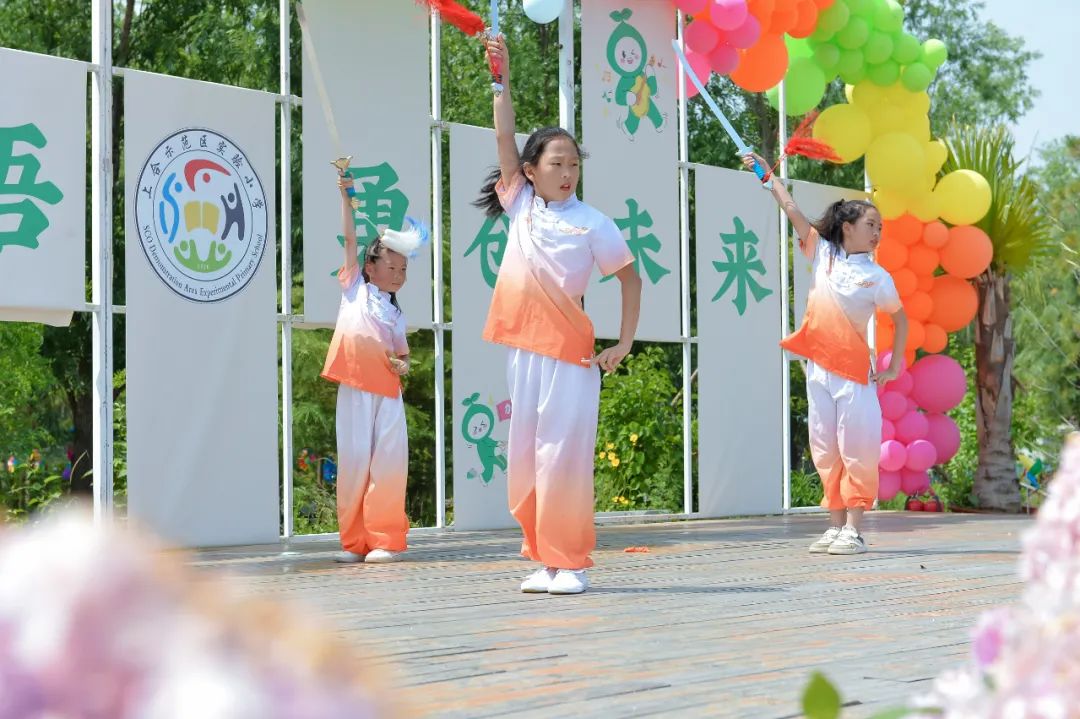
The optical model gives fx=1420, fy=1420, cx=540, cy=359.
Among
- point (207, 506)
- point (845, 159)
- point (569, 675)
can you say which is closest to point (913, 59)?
point (845, 159)

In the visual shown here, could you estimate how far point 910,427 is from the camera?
29.0 feet

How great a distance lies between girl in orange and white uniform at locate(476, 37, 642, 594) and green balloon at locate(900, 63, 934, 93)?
4941 millimetres

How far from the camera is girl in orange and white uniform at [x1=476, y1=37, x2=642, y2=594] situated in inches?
157

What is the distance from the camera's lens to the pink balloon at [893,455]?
8.77 metres

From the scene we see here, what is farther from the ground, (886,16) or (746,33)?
(886,16)

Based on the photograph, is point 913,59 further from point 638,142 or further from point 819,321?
point 819,321

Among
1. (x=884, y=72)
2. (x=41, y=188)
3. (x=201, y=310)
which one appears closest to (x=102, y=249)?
(x=41, y=188)

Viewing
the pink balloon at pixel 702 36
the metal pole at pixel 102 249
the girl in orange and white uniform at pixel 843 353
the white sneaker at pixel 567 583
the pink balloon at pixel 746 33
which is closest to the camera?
the white sneaker at pixel 567 583

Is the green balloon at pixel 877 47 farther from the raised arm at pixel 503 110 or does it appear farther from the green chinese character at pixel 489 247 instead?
the raised arm at pixel 503 110

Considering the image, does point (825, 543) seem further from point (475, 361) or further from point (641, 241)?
point (641, 241)

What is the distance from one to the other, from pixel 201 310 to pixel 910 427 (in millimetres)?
4713

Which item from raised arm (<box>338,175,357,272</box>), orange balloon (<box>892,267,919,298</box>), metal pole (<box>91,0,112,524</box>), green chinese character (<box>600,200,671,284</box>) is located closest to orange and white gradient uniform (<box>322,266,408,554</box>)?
raised arm (<box>338,175,357,272</box>)

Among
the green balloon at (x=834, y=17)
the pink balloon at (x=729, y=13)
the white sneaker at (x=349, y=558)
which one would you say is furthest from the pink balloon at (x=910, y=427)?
the white sneaker at (x=349, y=558)

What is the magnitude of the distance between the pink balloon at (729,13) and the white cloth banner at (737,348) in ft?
3.56
